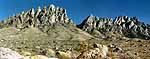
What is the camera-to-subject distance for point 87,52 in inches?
1019

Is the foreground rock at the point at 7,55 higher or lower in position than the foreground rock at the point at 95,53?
lower

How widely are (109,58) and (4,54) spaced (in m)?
12.4

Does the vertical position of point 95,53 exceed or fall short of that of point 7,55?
it exceeds it

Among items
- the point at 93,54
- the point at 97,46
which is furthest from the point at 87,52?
the point at 97,46

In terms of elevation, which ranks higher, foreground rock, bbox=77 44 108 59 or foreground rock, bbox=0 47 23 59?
foreground rock, bbox=77 44 108 59

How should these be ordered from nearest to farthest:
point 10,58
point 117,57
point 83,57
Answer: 1. point 10,58
2. point 83,57
3. point 117,57

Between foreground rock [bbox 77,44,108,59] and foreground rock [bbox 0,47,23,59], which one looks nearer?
foreground rock [bbox 0,47,23,59]

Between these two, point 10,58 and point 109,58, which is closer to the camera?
point 10,58

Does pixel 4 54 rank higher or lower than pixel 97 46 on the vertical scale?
lower

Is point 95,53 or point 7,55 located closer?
point 7,55

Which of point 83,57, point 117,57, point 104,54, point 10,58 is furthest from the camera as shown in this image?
point 117,57

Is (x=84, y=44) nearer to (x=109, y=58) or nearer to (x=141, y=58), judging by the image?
(x=109, y=58)

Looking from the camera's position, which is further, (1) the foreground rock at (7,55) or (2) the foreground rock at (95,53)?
(2) the foreground rock at (95,53)

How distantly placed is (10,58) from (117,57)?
15.5 metres
